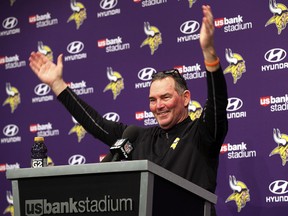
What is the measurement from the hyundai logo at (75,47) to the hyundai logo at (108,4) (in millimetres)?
345

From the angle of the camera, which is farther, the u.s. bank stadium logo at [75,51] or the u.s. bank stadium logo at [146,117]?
the u.s. bank stadium logo at [75,51]

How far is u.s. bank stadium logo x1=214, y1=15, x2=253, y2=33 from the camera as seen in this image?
12.9 feet

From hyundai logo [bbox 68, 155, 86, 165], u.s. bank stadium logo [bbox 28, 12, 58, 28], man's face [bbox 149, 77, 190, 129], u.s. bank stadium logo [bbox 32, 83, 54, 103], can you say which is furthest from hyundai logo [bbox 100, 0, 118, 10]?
man's face [bbox 149, 77, 190, 129]

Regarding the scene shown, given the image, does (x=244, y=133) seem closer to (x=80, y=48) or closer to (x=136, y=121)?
(x=136, y=121)

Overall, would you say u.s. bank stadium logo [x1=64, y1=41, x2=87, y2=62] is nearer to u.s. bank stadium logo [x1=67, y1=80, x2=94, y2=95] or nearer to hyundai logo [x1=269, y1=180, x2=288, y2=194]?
u.s. bank stadium logo [x1=67, y1=80, x2=94, y2=95]

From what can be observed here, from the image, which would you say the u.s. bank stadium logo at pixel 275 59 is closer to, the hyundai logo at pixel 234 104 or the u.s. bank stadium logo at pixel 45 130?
the hyundai logo at pixel 234 104

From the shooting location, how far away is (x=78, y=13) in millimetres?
4801

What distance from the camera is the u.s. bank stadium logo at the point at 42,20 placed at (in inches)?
195

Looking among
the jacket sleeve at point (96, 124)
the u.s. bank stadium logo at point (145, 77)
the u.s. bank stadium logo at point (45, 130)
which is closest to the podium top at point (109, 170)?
the jacket sleeve at point (96, 124)

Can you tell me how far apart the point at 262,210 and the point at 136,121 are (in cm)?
115

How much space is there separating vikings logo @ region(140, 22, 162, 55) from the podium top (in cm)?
243

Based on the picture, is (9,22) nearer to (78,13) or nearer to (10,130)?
(78,13)

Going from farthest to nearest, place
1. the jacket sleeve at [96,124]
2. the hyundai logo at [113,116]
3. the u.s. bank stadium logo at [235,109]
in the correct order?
the hyundai logo at [113,116] < the u.s. bank stadium logo at [235,109] < the jacket sleeve at [96,124]

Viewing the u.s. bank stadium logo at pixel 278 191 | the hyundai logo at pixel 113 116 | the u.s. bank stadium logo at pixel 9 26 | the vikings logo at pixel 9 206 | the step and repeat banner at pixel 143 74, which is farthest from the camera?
the u.s. bank stadium logo at pixel 9 26
